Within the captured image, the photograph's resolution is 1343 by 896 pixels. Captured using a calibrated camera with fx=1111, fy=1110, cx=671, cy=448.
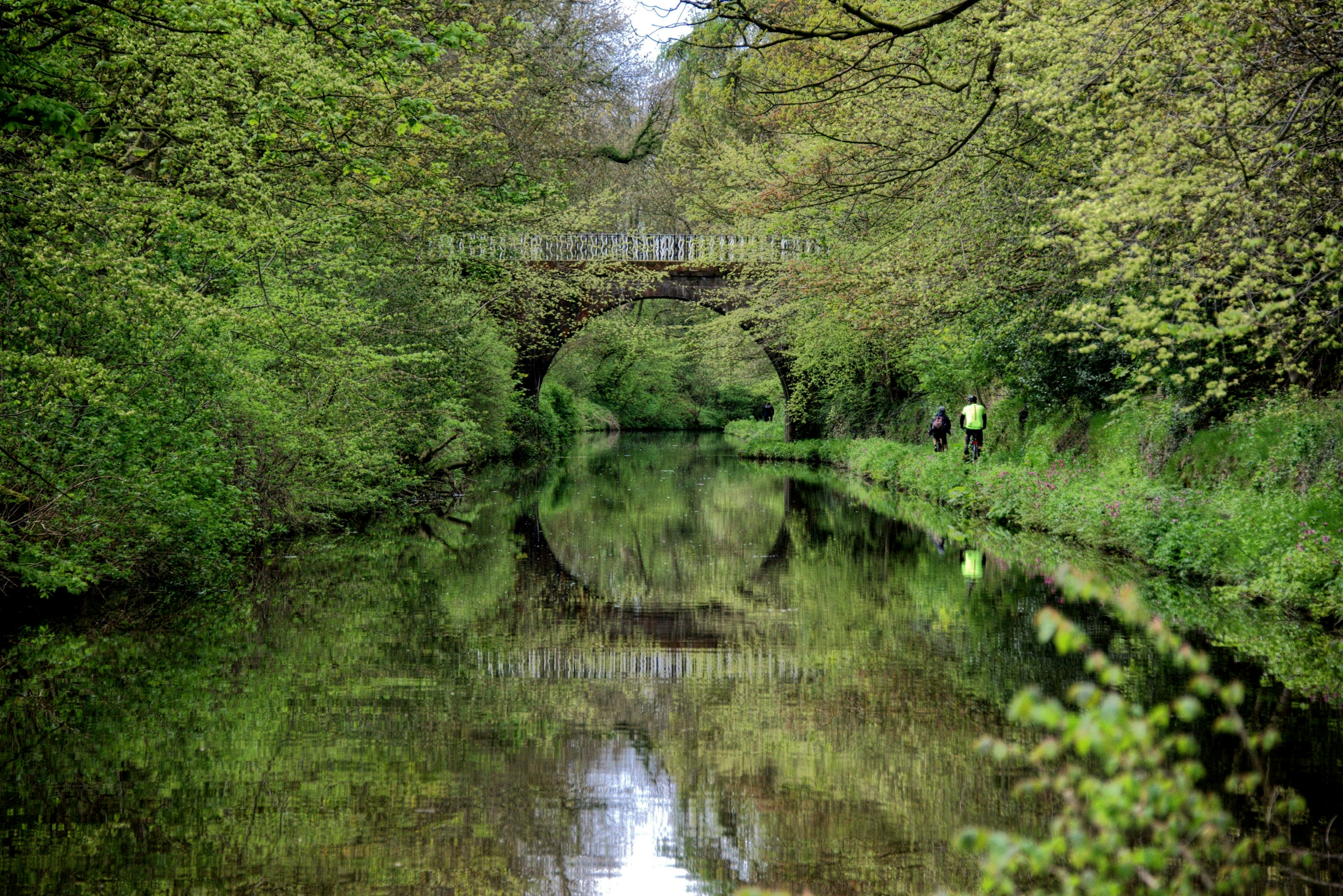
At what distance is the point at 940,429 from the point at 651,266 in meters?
10.4

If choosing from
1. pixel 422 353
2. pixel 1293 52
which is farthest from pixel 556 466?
pixel 1293 52

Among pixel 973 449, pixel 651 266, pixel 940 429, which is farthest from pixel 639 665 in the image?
pixel 651 266

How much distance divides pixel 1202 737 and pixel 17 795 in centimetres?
628

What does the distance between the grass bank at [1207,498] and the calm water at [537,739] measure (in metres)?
1.61

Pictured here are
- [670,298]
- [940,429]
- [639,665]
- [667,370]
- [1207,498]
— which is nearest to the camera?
[639,665]

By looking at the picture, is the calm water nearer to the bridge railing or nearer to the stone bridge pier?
Result: the bridge railing

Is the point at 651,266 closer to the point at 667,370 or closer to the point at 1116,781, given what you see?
the point at 1116,781

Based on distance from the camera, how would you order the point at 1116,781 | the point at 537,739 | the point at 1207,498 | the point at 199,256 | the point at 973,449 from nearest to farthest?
the point at 1116,781 < the point at 537,739 < the point at 199,256 < the point at 1207,498 < the point at 973,449

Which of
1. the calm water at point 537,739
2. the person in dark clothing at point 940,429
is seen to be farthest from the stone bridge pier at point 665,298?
the calm water at point 537,739

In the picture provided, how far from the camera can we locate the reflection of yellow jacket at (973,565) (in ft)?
39.9

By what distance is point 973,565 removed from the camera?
13.0m

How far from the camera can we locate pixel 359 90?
10234 millimetres

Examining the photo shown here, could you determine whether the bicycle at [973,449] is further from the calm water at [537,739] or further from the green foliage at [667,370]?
the green foliage at [667,370]

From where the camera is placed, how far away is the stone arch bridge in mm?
27625
